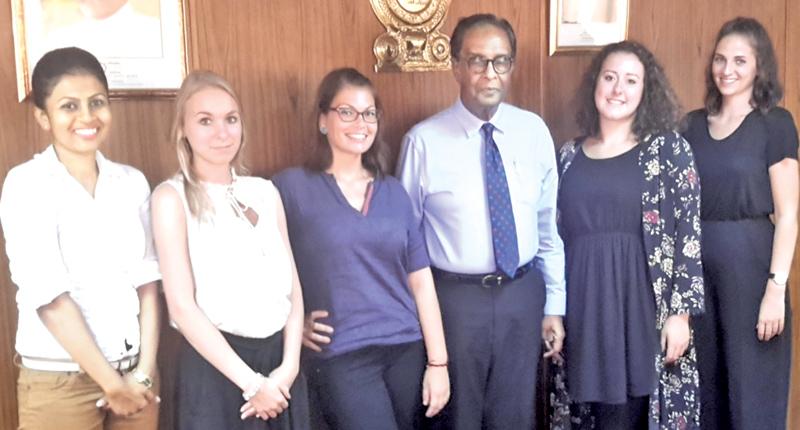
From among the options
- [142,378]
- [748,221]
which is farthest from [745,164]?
[142,378]

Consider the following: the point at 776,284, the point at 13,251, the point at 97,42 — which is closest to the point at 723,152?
the point at 776,284

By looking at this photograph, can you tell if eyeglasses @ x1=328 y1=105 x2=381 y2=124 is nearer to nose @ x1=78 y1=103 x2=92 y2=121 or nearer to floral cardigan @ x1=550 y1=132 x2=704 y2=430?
nose @ x1=78 y1=103 x2=92 y2=121

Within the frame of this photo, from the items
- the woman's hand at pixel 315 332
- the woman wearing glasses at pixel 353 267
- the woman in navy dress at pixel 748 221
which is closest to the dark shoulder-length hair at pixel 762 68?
the woman in navy dress at pixel 748 221

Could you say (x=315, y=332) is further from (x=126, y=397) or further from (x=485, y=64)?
(x=485, y=64)

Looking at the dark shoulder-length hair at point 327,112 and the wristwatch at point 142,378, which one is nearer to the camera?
the wristwatch at point 142,378

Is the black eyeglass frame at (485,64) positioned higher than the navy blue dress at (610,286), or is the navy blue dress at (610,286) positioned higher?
the black eyeglass frame at (485,64)

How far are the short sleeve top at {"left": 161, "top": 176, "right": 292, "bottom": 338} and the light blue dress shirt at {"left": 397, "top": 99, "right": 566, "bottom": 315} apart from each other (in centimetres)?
52

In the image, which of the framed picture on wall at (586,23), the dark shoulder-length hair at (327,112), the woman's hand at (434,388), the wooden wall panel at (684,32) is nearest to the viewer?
the dark shoulder-length hair at (327,112)

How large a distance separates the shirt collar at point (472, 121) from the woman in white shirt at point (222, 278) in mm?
661

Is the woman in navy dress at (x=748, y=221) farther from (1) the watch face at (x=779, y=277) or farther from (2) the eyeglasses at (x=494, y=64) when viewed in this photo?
(2) the eyeglasses at (x=494, y=64)

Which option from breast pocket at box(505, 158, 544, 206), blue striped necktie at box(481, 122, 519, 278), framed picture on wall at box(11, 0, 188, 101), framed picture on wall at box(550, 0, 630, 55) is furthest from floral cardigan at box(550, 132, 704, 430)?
framed picture on wall at box(11, 0, 188, 101)

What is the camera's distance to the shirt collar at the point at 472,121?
7.52 ft

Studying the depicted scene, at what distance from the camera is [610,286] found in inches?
91.5

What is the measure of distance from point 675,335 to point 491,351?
0.57 metres
